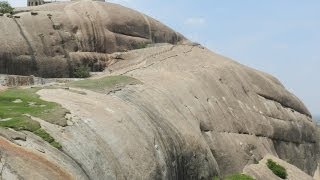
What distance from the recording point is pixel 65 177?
14188 mm

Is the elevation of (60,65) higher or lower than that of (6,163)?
lower

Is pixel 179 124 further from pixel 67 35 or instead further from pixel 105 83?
pixel 67 35

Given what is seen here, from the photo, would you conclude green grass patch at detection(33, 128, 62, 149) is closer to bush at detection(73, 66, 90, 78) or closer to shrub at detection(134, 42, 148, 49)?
bush at detection(73, 66, 90, 78)

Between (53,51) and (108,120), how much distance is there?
18.8 m

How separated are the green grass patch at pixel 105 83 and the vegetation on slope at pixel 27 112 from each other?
304 cm

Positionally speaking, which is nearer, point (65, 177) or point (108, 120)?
point (65, 177)

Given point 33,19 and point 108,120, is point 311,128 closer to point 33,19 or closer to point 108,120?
point 33,19

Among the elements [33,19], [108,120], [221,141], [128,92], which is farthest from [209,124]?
[33,19]

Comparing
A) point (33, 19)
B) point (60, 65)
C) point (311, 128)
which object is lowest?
point (311, 128)

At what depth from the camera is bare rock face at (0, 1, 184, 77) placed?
113ft

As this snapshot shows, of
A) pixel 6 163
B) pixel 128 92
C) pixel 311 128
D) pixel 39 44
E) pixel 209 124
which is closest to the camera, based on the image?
pixel 6 163

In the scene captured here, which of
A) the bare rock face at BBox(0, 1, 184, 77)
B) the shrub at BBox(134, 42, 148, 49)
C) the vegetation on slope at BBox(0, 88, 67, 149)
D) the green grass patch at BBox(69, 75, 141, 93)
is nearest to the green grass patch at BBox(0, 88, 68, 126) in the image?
the vegetation on slope at BBox(0, 88, 67, 149)

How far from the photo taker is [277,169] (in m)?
30.7

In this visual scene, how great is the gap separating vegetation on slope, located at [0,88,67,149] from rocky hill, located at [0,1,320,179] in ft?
0.10
